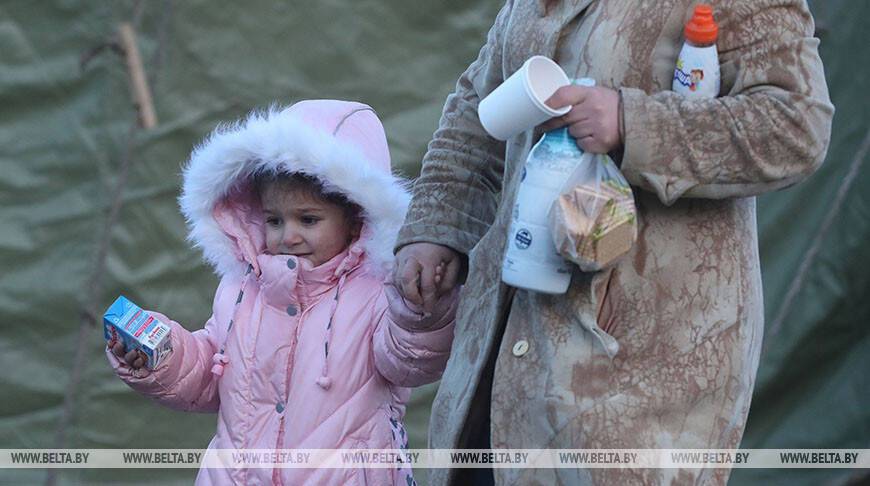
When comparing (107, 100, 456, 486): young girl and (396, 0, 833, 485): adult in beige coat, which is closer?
(396, 0, 833, 485): adult in beige coat

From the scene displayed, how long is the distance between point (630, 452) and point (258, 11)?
248cm

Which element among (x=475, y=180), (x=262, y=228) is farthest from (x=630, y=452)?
(x=262, y=228)

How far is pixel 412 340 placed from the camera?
9.43 ft

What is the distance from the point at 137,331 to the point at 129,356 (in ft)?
0.27

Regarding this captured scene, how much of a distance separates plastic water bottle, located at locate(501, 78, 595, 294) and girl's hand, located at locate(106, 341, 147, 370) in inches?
42.3

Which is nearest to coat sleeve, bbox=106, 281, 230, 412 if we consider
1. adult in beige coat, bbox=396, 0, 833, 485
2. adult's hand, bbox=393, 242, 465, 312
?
adult's hand, bbox=393, 242, 465, 312

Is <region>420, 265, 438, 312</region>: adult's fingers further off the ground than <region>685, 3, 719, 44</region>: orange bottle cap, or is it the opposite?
<region>685, 3, 719, 44</region>: orange bottle cap

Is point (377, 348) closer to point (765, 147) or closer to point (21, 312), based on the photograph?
point (765, 147)

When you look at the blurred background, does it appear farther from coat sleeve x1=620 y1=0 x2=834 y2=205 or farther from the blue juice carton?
coat sleeve x1=620 y1=0 x2=834 y2=205

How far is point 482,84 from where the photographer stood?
2.63m

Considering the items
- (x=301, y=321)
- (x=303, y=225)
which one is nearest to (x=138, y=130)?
(x=303, y=225)

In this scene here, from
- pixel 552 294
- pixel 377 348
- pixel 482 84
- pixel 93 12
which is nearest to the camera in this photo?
pixel 552 294

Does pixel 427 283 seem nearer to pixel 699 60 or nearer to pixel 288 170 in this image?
pixel 288 170

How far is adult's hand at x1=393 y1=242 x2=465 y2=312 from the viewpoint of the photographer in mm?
2617
